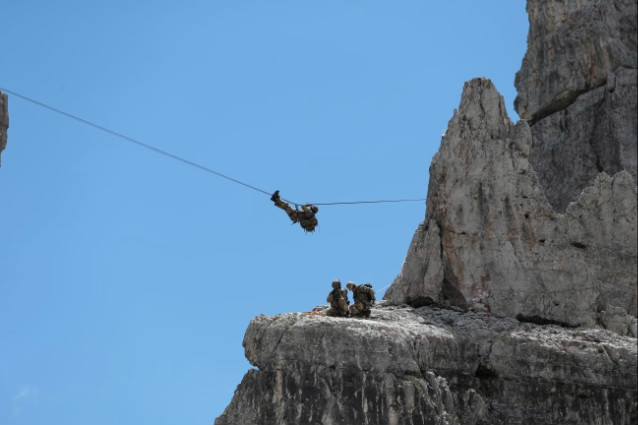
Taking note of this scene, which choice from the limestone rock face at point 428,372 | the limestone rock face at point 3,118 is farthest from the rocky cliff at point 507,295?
the limestone rock face at point 3,118

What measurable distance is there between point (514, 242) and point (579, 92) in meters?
11.2

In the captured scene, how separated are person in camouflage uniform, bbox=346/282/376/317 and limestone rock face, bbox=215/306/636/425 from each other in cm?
72

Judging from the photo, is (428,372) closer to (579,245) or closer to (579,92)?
(579,245)

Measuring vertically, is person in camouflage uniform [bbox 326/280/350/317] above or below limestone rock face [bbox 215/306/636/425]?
above

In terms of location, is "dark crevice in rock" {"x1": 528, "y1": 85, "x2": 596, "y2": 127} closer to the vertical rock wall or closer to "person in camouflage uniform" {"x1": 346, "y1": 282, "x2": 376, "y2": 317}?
the vertical rock wall

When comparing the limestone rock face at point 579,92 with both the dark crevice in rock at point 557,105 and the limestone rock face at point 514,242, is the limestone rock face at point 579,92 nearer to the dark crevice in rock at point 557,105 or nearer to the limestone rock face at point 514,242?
the dark crevice in rock at point 557,105

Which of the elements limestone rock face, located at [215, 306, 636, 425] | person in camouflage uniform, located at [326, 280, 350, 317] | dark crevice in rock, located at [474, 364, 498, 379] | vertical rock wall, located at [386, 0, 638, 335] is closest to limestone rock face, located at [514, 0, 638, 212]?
vertical rock wall, located at [386, 0, 638, 335]

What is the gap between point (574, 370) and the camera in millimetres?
44281

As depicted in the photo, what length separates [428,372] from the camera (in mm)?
42562

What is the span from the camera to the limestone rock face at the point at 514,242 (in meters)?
47.2

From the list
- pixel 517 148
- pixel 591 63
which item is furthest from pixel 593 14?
pixel 517 148

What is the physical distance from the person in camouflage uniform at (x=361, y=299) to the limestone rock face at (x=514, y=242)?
312cm

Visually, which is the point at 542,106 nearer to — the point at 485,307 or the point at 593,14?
the point at 593,14

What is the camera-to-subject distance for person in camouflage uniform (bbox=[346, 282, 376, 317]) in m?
44.7
